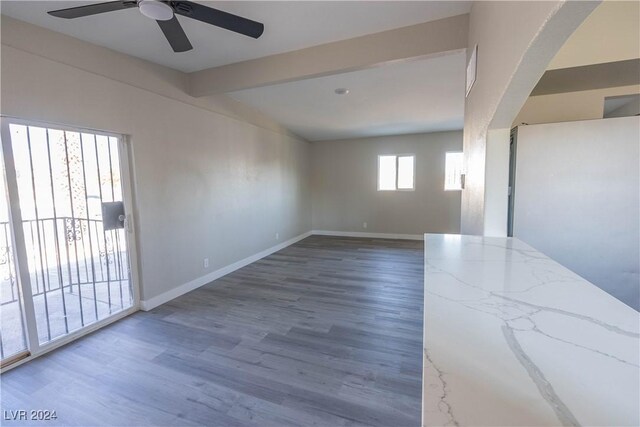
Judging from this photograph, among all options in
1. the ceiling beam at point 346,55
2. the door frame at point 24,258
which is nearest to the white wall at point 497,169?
the ceiling beam at point 346,55

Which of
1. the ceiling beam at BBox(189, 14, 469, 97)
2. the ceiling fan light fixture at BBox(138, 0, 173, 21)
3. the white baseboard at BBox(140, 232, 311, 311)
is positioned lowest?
the white baseboard at BBox(140, 232, 311, 311)

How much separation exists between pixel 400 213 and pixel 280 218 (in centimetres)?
291

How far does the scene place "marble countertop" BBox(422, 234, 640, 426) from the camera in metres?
0.48

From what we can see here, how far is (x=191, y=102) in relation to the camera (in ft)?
11.2

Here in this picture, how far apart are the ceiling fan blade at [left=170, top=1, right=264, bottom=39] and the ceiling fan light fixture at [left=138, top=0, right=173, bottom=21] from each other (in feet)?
0.18

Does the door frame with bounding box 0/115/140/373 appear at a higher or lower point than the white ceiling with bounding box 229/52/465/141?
lower

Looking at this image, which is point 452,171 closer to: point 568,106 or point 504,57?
point 568,106

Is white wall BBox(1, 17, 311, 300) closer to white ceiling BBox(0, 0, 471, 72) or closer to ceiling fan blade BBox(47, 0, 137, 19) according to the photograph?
white ceiling BBox(0, 0, 471, 72)

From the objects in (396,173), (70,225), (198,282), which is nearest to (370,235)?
(396,173)

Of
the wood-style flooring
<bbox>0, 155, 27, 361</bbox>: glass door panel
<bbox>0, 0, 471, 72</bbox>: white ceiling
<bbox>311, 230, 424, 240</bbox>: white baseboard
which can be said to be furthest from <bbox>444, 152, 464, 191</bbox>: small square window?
<bbox>0, 155, 27, 361</bbox>: glass door panel

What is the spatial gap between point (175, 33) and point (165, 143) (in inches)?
61.3

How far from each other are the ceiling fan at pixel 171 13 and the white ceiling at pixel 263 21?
286mm

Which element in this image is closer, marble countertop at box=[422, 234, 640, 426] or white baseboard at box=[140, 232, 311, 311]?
marble countertop at box=[422, 234, 640, 426]

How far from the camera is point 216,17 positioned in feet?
5.73
